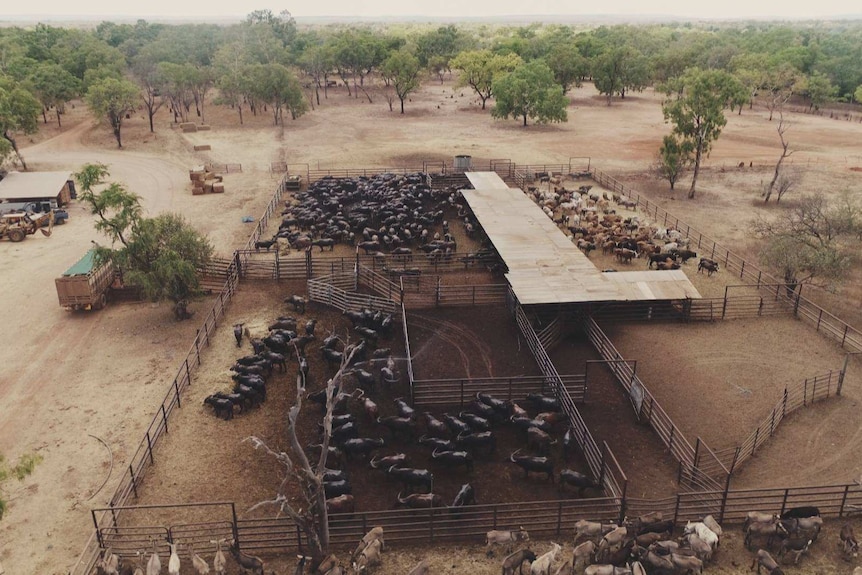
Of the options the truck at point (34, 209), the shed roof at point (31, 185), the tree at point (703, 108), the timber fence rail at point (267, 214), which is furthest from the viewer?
the tree at point (703, 108)

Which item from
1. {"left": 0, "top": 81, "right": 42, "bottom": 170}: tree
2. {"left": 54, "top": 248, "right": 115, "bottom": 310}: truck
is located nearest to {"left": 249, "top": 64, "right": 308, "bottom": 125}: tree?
{"left": 0, "top": 81, "right": 42, "bottom": 170}: tree

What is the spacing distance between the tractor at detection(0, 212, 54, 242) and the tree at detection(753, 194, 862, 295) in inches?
1616

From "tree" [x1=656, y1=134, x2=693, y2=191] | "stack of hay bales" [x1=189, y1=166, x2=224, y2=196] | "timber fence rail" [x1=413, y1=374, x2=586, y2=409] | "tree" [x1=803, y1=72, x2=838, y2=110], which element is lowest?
"timber fence rail" [x1=413, y1=374, x2=586, y2=409]

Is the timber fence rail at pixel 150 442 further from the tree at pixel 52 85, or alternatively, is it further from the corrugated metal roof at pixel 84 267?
the tree at pixel 52 85

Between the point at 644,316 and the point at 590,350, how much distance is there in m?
4.16

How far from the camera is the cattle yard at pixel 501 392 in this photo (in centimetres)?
1703

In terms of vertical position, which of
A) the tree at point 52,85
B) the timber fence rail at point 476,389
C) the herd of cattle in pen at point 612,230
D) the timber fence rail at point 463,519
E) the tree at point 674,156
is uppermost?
the tree at point 52,85

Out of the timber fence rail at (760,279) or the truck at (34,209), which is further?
the truck at (34,209)

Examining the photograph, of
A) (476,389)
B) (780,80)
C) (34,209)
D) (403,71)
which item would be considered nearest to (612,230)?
(476,389)

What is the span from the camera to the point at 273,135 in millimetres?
71188

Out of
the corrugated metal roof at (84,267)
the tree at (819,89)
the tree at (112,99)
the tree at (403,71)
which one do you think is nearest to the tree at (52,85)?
the tree at (112,99)

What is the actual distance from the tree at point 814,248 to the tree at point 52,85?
71.5m

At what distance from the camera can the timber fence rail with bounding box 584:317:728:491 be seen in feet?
60.0

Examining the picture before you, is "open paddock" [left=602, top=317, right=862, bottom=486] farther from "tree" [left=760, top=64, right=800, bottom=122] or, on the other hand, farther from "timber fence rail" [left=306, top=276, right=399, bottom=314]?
"tree" [left=760, top=64, right=800, bottom=122]
